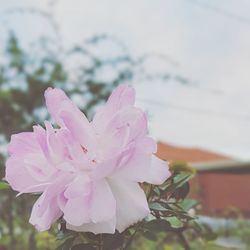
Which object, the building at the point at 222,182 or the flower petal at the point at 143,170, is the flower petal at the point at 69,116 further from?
the building at the point at 222,182

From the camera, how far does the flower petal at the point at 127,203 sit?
0.45 metres

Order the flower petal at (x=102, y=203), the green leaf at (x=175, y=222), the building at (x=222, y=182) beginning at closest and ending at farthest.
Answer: the flower petal at (x=102, y=203) < the green leaf at (x=175, y=222) < the building at (x=222, y=182)

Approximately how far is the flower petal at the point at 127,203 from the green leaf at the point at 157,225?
7 cm

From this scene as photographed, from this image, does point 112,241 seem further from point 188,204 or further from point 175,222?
point 188,204

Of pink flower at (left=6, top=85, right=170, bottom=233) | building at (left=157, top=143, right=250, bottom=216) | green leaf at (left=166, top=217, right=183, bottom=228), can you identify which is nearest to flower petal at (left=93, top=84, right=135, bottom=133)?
pink flower at (left=6, top=85, right=170, bottom=233)

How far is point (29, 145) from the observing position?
0.50 metres

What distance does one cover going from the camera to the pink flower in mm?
445

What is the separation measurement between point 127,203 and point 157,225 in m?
0.09

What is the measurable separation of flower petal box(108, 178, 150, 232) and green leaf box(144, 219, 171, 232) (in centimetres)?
7

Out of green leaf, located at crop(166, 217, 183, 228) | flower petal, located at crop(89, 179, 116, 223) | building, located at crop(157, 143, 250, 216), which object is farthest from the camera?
building, located at crop(157, 143, 250, 216)

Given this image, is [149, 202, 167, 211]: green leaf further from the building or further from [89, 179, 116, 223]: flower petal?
the building

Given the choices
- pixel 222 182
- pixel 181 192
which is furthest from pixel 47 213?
pixel 222 182

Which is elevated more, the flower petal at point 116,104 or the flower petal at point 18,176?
the flower petal at point 116,104

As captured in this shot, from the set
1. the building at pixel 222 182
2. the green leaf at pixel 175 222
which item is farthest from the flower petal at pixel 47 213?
the building at pixel 222 182
